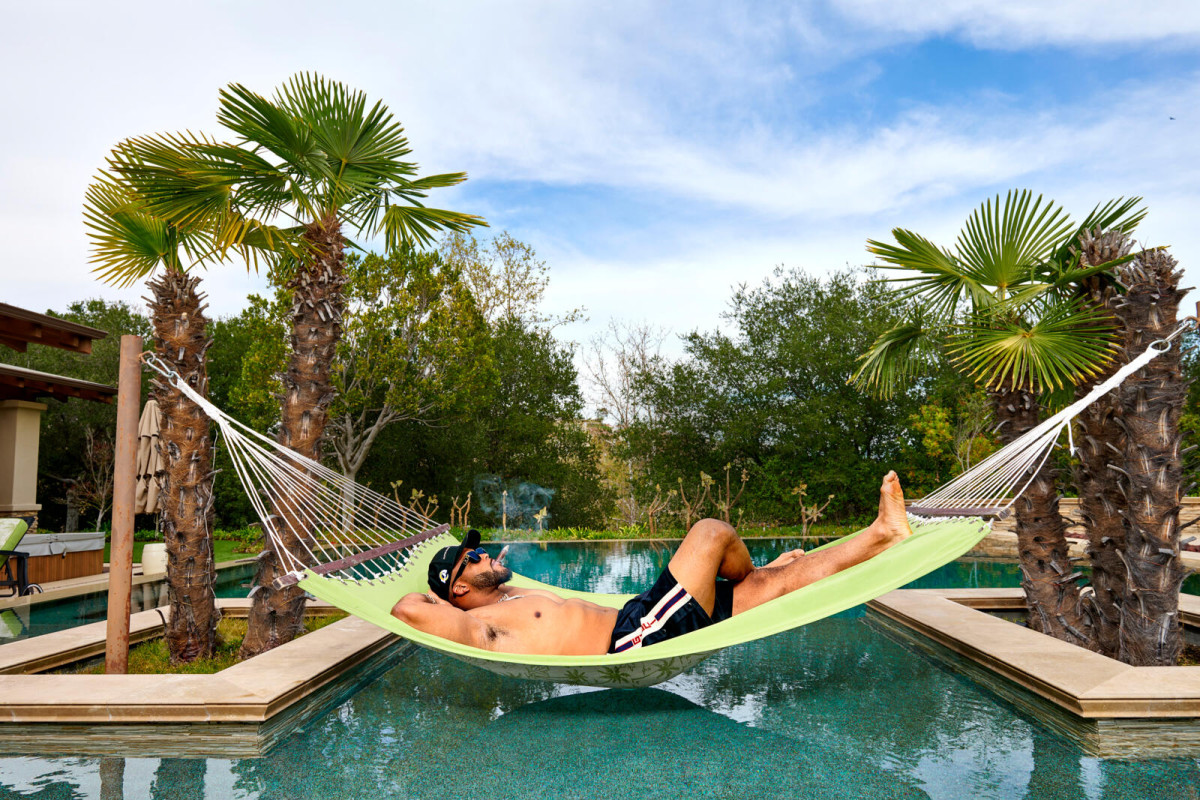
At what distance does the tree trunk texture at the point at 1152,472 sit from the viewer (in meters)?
3.23

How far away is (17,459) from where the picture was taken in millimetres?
7734

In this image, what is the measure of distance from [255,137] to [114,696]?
260cm

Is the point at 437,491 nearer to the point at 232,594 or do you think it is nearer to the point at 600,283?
the point at 600,283

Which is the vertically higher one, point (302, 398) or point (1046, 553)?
point (302, 398)

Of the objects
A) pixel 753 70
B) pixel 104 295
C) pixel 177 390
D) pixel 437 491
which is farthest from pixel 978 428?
pixel 104 295

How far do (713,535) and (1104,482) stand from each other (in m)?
2.24

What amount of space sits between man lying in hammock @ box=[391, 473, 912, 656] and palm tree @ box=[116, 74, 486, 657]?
47.2 inches

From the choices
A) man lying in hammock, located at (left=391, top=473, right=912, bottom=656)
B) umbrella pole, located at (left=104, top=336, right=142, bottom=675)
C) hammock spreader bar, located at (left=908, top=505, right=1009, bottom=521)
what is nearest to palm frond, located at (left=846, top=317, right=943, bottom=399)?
hammock spreader bar, located at (left=908, top=505, right=1009, bottom=521)

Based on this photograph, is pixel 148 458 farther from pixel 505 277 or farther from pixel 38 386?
pixel 505 277

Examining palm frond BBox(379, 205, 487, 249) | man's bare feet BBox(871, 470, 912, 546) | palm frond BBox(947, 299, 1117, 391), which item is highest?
palm frond BBox(379, 205, 487, 249)

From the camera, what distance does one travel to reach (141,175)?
3254 millimetres

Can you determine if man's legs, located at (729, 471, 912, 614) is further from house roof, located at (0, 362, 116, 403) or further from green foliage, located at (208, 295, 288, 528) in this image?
green foliage, located at (208, 295, 288, 528)

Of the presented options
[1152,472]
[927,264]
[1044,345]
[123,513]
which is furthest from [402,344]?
[1152,472]

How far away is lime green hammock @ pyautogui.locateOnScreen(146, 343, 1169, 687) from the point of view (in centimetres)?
250
